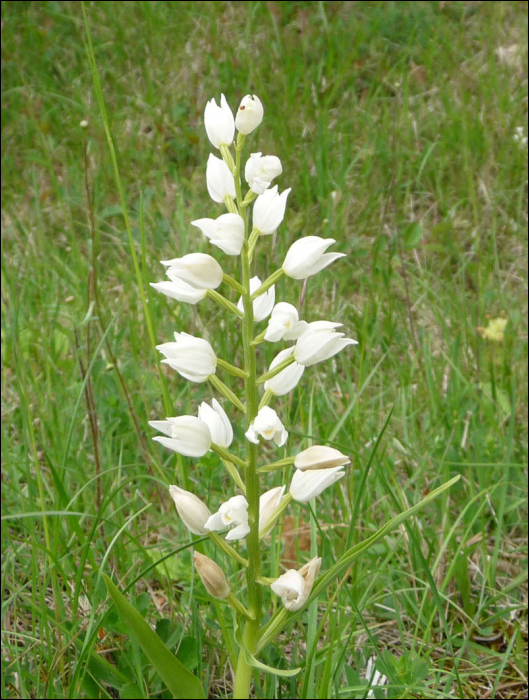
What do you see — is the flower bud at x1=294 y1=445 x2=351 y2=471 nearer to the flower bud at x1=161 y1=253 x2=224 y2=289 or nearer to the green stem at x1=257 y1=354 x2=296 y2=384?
the green stem at x1=257 y1=354 x2=296 y2=384

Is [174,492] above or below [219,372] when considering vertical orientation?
above

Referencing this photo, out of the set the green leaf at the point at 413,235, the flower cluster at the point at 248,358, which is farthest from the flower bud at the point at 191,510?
the green leaf at the point at 413,235

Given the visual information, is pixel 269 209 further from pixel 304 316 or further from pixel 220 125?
pixel 304 316

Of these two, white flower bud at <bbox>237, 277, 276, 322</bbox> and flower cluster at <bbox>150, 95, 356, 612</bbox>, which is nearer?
flower cluster at <bbox>150, 95, 356, 612</bbox>

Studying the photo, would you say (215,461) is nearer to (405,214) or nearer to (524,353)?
(524,353)

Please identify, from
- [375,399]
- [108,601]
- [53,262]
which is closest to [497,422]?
[375,399]

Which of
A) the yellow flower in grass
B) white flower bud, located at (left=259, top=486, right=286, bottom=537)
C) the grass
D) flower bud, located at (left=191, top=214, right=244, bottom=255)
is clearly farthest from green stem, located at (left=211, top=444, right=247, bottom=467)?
the yellow flower in grass
